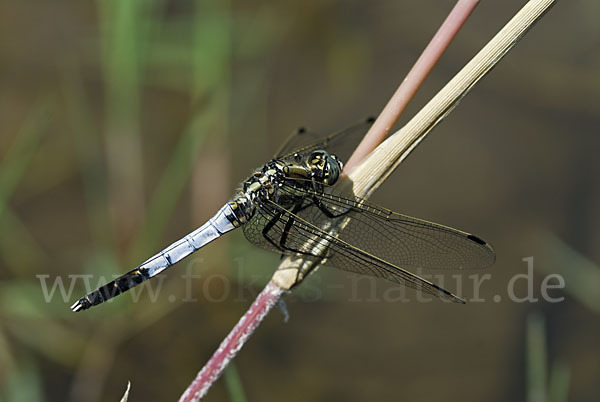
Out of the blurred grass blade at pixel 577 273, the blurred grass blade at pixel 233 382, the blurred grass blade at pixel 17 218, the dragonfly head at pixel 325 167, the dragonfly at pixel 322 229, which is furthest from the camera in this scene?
the blurred grass blade at pixel 577 273

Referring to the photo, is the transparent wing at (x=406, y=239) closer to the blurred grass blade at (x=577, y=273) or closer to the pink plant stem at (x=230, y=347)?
the pink plant stem at (x=230, y=347)

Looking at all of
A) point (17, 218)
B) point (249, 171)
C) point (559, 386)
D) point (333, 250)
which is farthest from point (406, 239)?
point (17, 218)

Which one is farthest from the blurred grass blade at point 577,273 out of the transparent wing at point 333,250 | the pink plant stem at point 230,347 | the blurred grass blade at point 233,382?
the pink plant stem at point 230,347

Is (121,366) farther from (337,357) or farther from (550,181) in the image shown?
(550,181)

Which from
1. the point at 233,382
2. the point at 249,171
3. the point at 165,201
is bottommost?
the point at 233,382

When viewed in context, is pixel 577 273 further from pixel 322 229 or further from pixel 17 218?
pixel 17 218

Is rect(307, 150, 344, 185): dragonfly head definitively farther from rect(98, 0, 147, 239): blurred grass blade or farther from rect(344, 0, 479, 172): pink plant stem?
rect(98, 0, 147, 239): blurred grass blade
